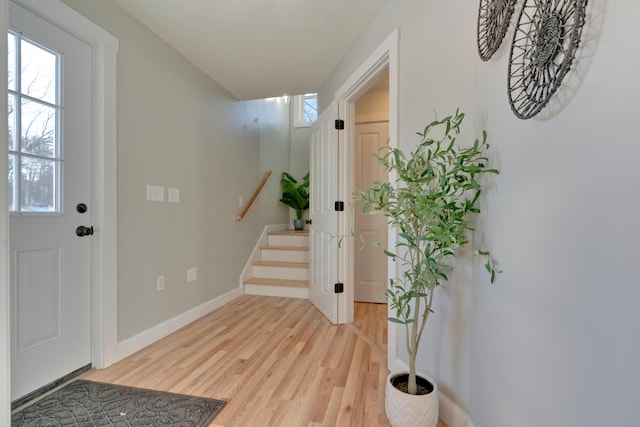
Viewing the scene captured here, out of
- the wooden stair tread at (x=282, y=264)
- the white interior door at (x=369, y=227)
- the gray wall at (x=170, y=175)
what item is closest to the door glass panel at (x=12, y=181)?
the gray wall at (x=170, y=175)

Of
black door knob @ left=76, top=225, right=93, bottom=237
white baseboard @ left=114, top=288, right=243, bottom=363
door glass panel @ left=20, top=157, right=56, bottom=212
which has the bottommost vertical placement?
white baseboard @ left=114, top=288, right=243, bottom=363

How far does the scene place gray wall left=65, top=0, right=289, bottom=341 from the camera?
2.05 m

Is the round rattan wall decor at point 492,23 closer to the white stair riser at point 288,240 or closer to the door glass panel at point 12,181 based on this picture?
the door glass panel at point 12,181

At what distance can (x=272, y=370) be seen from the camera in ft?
6.08

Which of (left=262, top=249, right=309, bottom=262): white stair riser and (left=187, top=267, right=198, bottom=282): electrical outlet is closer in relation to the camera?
(left=187, top=267, right=198, bottom=282): electrical outlet

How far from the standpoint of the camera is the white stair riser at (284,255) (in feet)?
12.8

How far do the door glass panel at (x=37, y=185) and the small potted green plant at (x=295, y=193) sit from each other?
3.29 metres

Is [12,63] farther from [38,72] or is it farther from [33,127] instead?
[33,127]


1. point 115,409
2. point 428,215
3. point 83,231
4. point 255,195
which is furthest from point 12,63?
point 255,195

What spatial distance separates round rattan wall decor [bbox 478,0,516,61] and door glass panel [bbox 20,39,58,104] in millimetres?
2149

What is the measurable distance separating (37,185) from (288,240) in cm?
283

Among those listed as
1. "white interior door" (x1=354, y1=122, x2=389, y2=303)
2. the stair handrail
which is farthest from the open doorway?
the stair handrail

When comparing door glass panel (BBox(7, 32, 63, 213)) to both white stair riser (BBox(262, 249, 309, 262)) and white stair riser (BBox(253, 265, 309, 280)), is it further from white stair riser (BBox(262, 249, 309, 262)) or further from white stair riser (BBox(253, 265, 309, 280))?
white stair riser (BBox(262, 249, 309, 262))

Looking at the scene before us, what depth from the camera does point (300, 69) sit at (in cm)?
281
